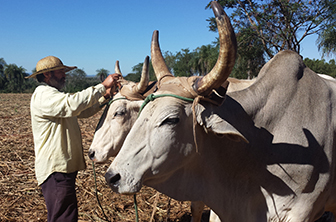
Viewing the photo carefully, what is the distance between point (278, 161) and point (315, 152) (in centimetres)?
31

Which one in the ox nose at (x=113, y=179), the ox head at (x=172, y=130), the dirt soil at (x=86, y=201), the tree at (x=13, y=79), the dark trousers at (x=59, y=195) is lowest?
the dirt soil at (x=86, y=201)

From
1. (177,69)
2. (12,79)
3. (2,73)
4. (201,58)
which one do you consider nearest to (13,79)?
(12,79)

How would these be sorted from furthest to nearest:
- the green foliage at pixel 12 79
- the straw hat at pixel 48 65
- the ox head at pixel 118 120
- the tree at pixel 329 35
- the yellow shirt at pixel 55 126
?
the green foliage at pixel 12 79, the tree at pixel 329 35, the ox head at pixel 118 120, the straw hat at pixel 48 65, the yellow shirt at pixel 55 126

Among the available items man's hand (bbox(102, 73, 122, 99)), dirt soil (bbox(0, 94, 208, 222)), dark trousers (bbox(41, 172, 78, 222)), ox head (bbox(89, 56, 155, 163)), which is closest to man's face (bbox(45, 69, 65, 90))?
man's hand (bbox(102, 73, 122, 99))

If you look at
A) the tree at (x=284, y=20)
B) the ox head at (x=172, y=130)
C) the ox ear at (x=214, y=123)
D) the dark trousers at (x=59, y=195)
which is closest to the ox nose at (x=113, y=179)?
the ox head at (x=172, y=130)

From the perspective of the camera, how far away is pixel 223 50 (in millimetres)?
1866

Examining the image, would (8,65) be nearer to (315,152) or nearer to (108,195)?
(108,195)

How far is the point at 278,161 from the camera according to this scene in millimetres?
2240

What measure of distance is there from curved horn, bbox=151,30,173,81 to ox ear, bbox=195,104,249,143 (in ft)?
2.30

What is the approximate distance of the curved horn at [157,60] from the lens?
2643 millimetres

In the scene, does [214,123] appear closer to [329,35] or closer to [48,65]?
[48,65]

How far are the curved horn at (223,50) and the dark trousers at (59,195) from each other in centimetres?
208

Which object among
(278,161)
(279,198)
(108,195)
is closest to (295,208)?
(279,198)

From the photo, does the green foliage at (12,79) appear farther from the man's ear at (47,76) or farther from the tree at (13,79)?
the man's ear at (47,76)
